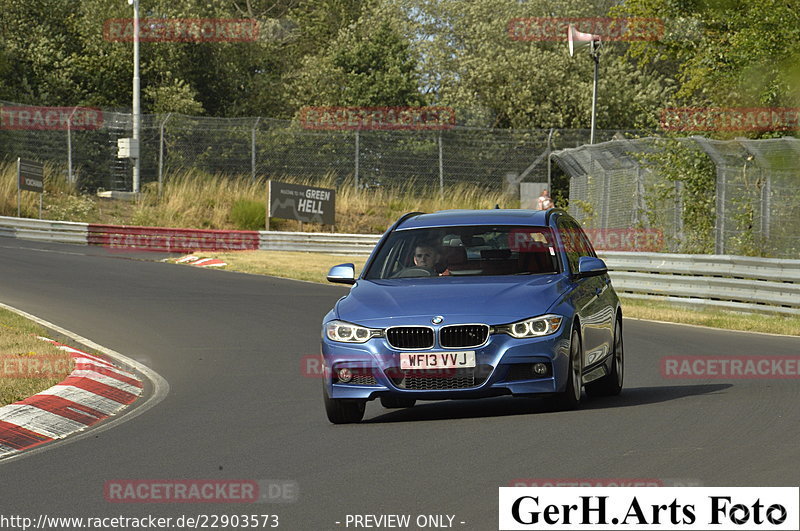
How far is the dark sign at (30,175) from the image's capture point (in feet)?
121

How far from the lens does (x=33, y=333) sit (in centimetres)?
1552

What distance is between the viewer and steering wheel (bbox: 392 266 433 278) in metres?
10.9

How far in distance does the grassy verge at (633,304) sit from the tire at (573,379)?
8667mm

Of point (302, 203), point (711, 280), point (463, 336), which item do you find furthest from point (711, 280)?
point (302, 203)

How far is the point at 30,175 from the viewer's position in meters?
37.4

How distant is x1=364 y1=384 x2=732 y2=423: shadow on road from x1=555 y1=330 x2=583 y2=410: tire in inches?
4.2

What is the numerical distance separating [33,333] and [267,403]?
504 cm

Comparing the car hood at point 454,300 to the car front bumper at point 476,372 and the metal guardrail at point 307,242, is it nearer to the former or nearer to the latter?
the car front bumper at point 476,372

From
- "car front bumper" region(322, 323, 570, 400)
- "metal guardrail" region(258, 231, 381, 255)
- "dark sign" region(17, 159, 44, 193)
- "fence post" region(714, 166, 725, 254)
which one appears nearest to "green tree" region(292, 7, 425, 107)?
"dark sign" region(17, 159, 44, 193)

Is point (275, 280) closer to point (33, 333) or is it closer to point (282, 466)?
point (33, 333)

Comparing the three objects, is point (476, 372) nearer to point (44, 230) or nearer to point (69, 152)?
point (44, 230)

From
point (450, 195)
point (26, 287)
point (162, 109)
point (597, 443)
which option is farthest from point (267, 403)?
point (162, 109)

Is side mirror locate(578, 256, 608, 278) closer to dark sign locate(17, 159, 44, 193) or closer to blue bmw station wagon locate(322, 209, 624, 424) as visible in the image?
blue bmw station wagon locate(322, 209, 624, 424)

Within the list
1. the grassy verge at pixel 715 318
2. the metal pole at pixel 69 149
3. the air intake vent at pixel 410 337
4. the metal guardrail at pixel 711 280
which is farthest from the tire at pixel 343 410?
the metal pole at pixel 69 149
